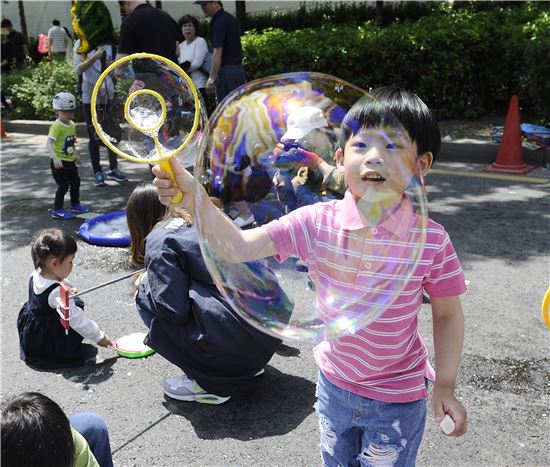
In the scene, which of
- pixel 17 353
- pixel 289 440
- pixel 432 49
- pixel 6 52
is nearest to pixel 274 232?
pixel 289 440

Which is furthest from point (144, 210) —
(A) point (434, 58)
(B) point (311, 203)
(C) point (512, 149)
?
(A) point (434, 58)

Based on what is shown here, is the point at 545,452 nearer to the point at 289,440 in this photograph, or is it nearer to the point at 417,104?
the point at 289,440

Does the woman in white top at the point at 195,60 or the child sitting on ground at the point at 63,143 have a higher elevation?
the woman in white top at the point at 195,60

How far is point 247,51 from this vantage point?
10.3 metres

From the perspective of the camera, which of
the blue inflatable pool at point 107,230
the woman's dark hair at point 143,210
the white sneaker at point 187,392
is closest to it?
the white sneaker at point 187,392

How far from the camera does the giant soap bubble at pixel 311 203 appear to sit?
6.04ft

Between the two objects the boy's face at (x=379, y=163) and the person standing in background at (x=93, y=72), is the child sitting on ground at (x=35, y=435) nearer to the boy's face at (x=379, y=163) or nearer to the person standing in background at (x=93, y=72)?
the boy's face at (x=379, y=163)

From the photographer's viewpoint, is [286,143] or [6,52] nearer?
[286,143]

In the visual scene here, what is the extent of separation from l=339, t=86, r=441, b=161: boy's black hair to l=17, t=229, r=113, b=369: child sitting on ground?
237 centimetres

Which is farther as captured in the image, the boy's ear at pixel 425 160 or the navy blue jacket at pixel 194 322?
the navy blue jacket at pixel 194 322

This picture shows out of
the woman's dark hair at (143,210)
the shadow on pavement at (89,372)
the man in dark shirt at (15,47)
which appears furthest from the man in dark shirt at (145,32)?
the man in dark shirt at (15,47)

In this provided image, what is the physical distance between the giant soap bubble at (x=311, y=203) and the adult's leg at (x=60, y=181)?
4.79 m

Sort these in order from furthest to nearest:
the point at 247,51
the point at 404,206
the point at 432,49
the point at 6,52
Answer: the point at 6,52 < the point at 247,51 < the point at 432,49 < the point at 404,206

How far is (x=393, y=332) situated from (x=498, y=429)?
155cm
